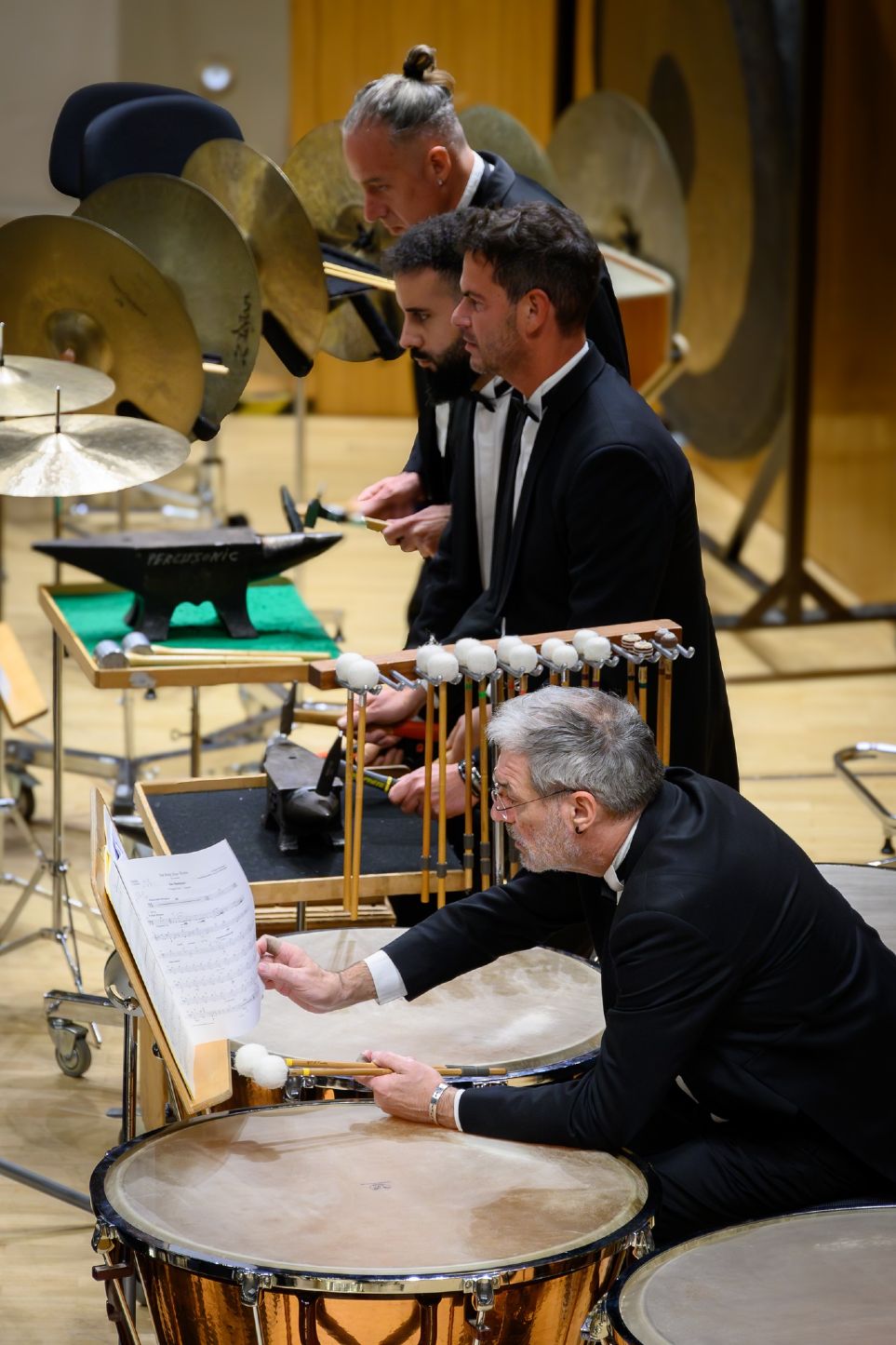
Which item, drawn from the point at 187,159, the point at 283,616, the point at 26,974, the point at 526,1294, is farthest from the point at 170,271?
the point at 526,1294

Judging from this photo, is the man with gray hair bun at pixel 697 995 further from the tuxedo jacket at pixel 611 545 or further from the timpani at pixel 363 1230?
the tuxedo jacket at pixel 611 545

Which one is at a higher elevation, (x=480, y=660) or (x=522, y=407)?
(x=522, y=407)

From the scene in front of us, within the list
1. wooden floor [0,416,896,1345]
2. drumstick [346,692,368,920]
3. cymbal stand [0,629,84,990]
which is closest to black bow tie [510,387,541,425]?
wooden floor [0,416,896,1345]

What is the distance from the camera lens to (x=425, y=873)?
10.2 feet

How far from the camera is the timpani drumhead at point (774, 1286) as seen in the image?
208 cm

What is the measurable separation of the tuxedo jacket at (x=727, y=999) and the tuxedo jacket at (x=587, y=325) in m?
1.25

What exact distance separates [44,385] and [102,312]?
0.38 m

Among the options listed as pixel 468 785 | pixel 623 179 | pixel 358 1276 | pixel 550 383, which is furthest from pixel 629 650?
pixel 623 179

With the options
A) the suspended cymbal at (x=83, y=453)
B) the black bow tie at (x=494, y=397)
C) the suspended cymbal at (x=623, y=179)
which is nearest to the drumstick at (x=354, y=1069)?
the suspended cymbal at (x=83, y=453)

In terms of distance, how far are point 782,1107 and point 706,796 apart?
17.2 inches

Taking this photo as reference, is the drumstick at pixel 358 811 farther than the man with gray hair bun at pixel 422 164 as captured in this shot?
No

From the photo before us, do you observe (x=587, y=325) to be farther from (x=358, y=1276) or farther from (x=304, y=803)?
(x=358, y=1276)

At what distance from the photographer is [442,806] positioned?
3.00 metres

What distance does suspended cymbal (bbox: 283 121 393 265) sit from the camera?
4.27 metres
